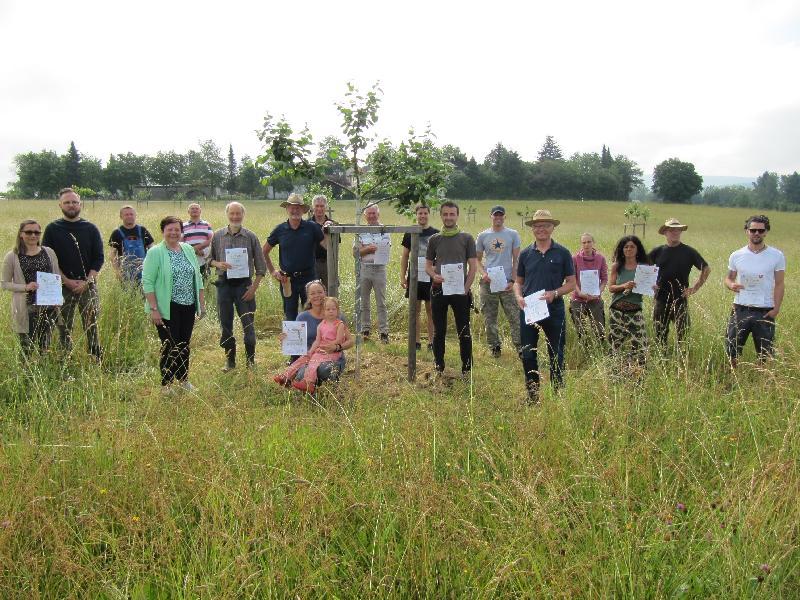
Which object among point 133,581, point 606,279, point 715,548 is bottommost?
point 133,581

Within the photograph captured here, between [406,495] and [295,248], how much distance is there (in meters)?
4.40

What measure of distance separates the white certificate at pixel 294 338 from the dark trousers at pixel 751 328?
4.07 meters

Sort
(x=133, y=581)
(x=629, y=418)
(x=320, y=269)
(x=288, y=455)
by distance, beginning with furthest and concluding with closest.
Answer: (x=320, y=269) < (x=629, y=418) < (x=288, y=455) < (x=133, y=581)

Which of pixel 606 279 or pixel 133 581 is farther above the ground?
pixel 606 279

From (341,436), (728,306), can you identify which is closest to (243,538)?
(341,436)

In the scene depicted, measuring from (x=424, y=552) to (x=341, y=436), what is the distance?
136 cm

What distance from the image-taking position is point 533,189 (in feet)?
249

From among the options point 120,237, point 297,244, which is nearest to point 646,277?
point 297,244

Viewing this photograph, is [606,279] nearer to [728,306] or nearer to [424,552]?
[728,306]

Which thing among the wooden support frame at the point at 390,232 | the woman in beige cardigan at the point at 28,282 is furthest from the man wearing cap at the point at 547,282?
the woman in beige cardigan at the point at 28,282

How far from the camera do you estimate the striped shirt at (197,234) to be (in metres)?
A: 9.20

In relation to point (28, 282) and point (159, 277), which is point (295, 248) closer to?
point (159, 277)

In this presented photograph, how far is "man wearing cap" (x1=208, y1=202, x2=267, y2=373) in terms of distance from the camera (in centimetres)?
682

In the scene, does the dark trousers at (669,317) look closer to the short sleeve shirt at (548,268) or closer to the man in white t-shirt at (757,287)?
the man in white t-shirt at (757,287)
